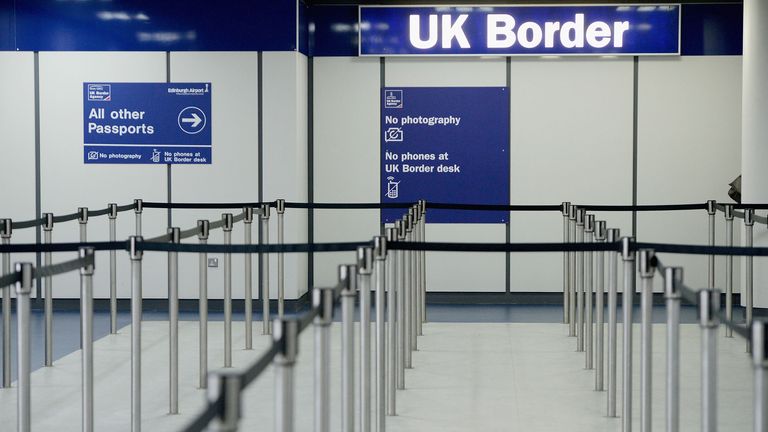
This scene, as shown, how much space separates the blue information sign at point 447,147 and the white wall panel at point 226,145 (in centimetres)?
126

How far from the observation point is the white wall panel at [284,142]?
9.62 meters

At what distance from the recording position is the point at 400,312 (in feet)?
18.9

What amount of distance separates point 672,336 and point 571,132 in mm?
6226

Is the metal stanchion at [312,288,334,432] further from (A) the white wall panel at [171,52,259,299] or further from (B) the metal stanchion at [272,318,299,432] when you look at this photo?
(A) the white wall panel at [171,52,259,299]

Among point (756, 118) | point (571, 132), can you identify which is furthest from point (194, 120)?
point (756, 118)

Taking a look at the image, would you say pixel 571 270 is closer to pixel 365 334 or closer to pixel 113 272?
pixel 113 272

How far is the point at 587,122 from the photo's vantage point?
10.1m

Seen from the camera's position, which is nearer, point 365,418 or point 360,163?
point 365,418

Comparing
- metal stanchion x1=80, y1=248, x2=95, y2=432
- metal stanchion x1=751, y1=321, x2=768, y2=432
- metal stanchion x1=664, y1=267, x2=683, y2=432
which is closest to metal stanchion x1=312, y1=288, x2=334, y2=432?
metal stanchion x1=751, y1=321, x2=768, y2=432

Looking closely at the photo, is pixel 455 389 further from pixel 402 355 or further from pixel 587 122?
pixel 587 122

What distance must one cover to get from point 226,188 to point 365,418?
5.62 metres

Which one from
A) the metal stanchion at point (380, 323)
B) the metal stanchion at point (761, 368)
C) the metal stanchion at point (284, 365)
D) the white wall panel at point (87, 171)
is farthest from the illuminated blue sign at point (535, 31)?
the metal stanchion at point (284, 365)

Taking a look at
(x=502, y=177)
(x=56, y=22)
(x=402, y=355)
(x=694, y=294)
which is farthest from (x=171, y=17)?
(x=694, y=294)

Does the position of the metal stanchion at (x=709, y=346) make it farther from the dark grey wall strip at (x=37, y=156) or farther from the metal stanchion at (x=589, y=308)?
the dark grey wall strip at (x=37, y=156)
